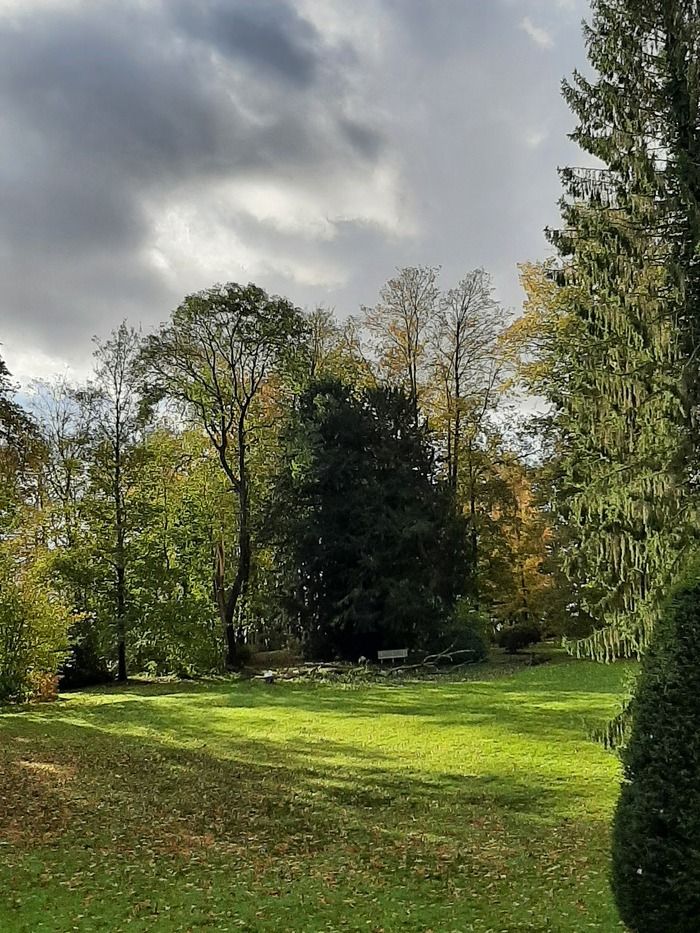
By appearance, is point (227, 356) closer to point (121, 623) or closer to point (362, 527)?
point (362, 527)

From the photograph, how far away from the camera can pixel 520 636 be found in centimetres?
2802

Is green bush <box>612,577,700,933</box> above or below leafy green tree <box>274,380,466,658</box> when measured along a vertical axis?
below

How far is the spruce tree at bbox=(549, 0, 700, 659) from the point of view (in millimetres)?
8586

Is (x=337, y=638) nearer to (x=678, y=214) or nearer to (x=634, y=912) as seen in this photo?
(x=678, y=214)

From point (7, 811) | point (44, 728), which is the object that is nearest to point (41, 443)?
point (44, 728)

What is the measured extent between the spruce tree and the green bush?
4.24 metres

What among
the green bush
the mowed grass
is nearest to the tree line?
the mowed grass

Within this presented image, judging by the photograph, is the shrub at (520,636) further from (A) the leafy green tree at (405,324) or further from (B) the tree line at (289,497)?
(A) the leafy green tree at (405,324)

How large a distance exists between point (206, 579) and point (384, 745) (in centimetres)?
1699

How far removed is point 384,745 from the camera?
12.1m

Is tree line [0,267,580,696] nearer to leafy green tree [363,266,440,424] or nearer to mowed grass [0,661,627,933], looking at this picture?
leafy green tree [363,266,440,424]

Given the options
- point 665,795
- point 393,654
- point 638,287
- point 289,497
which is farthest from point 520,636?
point 665,795

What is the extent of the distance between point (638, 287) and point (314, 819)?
698 cm

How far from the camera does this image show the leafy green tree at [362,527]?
962 inches
